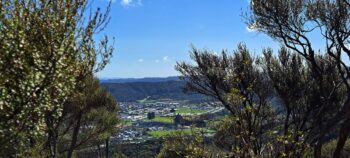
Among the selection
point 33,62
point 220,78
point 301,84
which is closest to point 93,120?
point 220,78

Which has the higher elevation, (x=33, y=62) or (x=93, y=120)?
(x=33, y=62)

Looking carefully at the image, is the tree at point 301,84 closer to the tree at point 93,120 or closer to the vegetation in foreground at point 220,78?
the vegetation in foreground at point 220,78

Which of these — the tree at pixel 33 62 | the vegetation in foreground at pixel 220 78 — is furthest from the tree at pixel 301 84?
the tree at pixel 33 62

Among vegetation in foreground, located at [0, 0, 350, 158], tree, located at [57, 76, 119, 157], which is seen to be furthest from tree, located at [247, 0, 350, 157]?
tree, located at [57, 76, 119, 157]

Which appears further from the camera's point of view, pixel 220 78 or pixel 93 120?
pixel 93 120

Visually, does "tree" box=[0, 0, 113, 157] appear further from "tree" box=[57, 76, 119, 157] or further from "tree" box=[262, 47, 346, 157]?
"tree" box=[57, 76, 119, 157]

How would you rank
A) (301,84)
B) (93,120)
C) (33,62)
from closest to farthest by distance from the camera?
(33,62), (301,84), (93,120)

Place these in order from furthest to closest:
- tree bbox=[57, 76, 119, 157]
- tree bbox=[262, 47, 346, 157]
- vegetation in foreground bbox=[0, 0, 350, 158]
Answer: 1. tree bbox=[57, 76, 119, 157]
2. tree bbox=[262, 47, 346, 157]
3. vegetation in foreground bbox=[0, 0, 350, 158]

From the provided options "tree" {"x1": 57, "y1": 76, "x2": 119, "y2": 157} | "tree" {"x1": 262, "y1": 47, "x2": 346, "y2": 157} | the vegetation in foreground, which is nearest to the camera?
the vegetation in foreground

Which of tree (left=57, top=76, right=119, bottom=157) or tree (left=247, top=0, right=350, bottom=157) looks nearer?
tree (left=247, top=0, right=350, bottom=157)

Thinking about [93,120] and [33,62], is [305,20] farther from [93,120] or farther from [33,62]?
[93,120]
